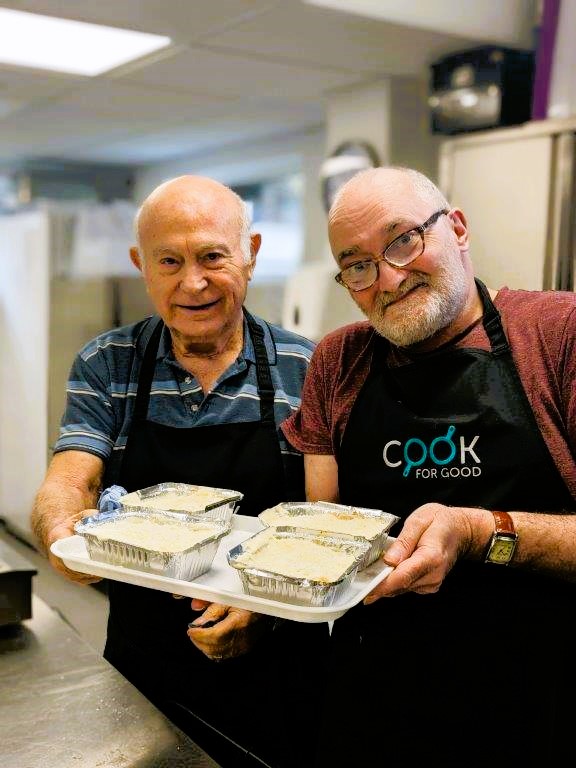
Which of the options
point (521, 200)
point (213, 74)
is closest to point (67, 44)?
point (213, 74)

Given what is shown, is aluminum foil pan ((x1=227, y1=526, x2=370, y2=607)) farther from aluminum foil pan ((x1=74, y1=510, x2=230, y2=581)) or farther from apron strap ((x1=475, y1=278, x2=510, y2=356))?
apron strap ((x1=475, y1=278, x2=510, y2=356))

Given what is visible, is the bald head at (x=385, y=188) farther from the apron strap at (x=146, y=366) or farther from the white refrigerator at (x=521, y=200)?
the white refrigerator at (x=521, y=200)

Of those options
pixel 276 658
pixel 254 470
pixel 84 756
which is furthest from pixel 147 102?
pixel 84 756

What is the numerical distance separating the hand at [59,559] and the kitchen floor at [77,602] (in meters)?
2.06

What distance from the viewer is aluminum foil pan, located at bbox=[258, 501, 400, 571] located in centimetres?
133

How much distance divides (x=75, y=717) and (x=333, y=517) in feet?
1.85

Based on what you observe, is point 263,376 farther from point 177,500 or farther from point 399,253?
point 399,253

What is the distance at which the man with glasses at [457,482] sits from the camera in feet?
4.38

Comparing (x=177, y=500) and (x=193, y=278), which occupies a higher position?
(x=193, y=278)

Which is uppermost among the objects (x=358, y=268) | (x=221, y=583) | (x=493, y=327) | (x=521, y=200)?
(x=521, y=200)

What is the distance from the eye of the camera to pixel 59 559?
1.36 meters

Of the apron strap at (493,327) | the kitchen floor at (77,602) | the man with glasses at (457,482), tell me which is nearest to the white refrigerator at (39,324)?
the kitchen floor at (77,602)

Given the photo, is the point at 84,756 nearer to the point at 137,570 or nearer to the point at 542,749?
the point at 137,570

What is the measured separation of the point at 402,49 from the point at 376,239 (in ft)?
6.35
